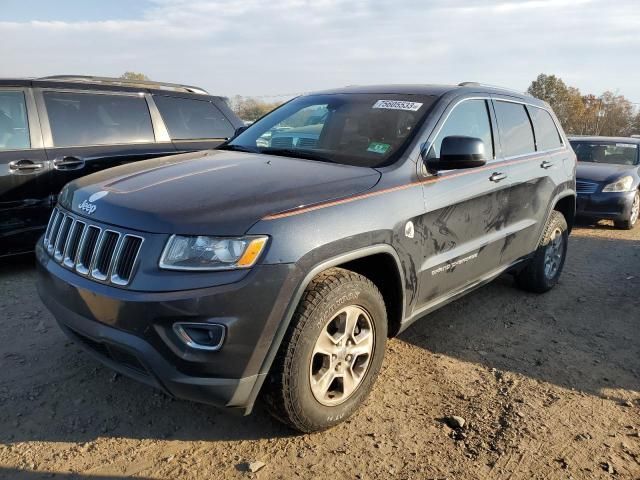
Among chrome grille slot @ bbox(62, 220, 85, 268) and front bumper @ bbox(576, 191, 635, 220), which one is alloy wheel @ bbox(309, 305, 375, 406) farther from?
front bumper @ bbox(576, 191, 635, 220)

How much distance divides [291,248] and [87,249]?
3.34 ft

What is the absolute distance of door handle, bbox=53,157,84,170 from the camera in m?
4.91

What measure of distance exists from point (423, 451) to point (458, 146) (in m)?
1.71

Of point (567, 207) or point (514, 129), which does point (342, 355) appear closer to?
point (514, 129)

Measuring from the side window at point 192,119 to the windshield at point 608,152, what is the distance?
7.08m

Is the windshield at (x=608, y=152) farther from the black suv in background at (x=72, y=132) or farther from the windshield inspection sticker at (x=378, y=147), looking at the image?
the windshield inspection sticker at (x=378, y=147)

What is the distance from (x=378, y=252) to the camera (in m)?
2.74

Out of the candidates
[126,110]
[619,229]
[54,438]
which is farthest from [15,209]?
[619,229]

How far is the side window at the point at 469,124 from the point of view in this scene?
340 cm

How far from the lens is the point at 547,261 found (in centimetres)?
489

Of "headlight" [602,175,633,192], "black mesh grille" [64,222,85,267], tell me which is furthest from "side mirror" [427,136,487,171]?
"headlight" [602,175,633,192]

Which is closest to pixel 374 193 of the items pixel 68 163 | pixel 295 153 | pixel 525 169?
pixel 295 153

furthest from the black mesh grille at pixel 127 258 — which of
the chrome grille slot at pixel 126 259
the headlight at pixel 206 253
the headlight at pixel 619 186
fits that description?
the headlight at pixel 619 186

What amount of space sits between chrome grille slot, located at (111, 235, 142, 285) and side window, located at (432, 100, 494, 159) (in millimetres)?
1863
